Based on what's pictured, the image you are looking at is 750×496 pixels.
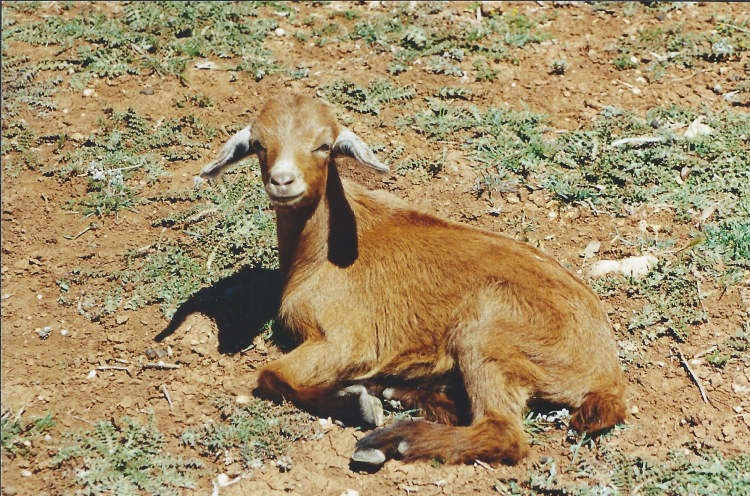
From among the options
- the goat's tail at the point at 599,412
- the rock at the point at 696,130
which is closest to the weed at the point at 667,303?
the goat's tail at the point at 599,412

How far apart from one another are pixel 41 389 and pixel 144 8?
5.43m

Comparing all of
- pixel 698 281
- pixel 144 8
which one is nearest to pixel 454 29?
pixel 144 8

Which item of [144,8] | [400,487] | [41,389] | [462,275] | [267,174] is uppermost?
[144,8]

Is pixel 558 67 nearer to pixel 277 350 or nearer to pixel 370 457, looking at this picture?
pixel 277 350

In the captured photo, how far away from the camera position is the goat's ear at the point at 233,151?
5.32 metres

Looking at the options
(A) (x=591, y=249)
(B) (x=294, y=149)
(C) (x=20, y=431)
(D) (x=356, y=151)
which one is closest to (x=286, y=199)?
(B) (x=294, y=149)

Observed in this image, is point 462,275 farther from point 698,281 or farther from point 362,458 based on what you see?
point 698,281

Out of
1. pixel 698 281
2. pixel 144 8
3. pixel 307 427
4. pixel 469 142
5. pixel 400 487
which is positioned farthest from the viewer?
pixel 144 8

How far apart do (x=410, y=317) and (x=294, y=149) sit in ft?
4.99

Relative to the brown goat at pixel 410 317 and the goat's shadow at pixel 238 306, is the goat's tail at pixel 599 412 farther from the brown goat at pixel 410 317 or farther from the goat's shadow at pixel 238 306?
the goat's shadow at pixel 238 306

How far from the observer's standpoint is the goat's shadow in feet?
19.2

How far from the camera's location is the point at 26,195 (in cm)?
689

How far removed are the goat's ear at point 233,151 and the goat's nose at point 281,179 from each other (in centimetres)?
63

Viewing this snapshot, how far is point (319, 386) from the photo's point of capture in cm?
539
